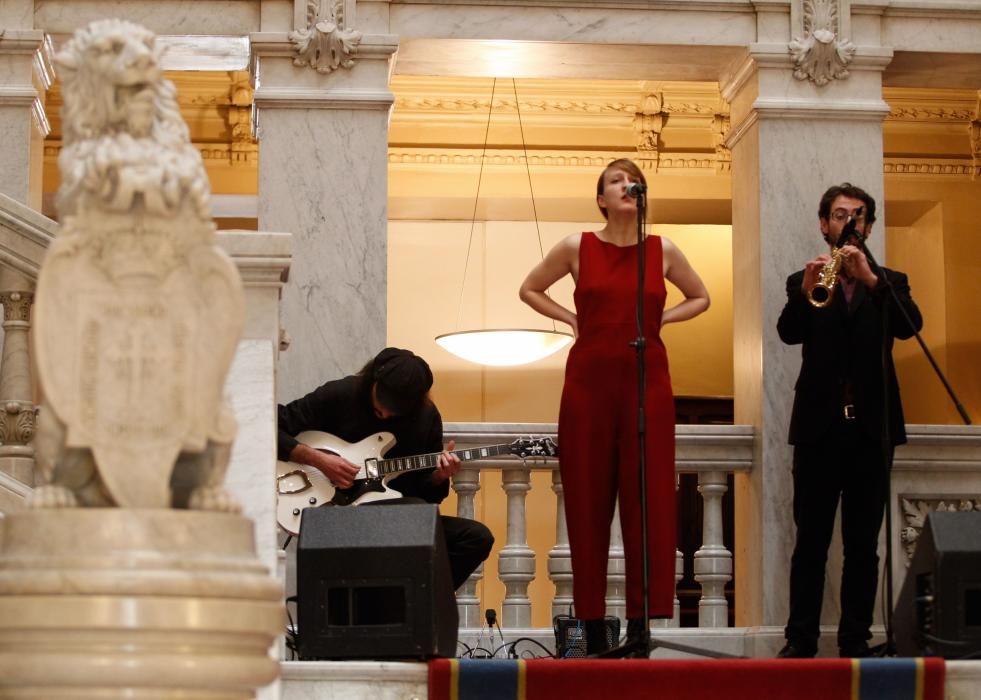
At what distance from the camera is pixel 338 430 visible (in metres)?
6.88

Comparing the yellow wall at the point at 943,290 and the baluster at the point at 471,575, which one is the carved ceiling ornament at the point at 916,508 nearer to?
the baluster at the point at 471,575

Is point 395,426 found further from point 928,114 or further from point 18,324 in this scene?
point 928,114

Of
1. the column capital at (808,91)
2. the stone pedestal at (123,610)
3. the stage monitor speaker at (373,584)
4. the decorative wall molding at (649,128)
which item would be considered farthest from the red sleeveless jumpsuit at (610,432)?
the decorative wall molding at (649,128)

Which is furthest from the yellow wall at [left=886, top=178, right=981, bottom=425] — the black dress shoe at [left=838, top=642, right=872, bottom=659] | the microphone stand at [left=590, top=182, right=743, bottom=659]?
the microphone stand at [left=590, top=182, right=743, bottom=659]

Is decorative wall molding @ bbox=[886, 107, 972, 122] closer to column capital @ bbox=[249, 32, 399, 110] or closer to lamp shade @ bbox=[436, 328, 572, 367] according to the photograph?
lamp shade @ bbox=[436, 328, 572, 367]

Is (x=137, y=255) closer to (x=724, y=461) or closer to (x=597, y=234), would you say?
(x=597, y=234)

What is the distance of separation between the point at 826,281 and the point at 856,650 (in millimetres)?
1248

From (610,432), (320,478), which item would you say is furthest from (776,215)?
(320,478)

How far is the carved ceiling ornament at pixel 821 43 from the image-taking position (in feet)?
26.6

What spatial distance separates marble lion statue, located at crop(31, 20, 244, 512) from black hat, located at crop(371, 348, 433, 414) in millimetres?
2829

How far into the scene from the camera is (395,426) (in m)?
6.80

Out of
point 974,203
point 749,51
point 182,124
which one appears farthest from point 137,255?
point 974,203

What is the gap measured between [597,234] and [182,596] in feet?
10.2

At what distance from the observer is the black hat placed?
6.59 m
